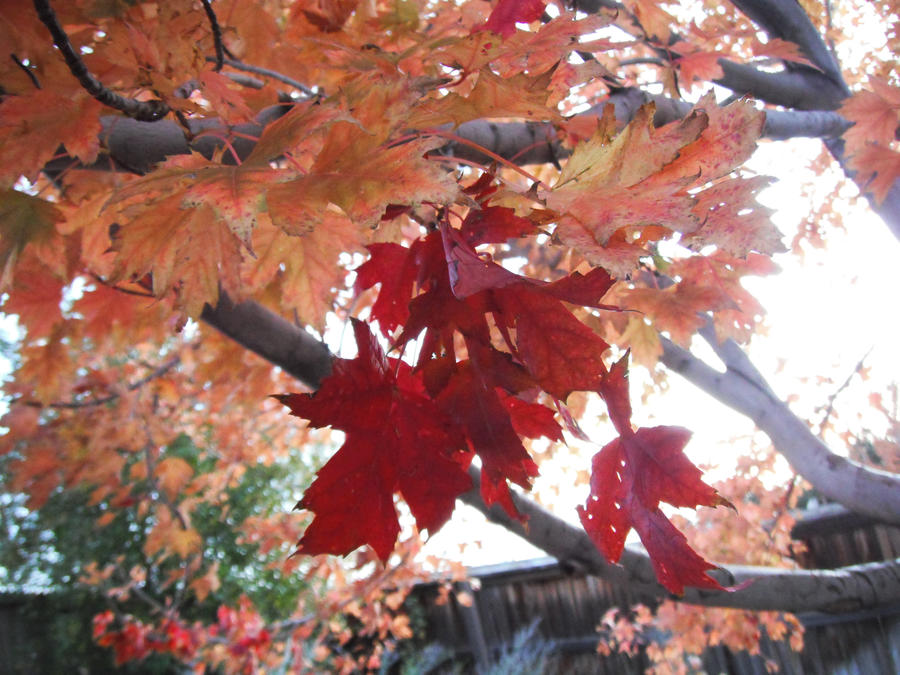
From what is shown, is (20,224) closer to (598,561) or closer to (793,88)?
(598,561)

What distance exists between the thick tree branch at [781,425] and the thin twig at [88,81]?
4.71 feet

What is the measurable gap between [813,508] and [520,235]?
442 centimetres

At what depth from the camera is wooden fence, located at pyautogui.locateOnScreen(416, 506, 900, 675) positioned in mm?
3703

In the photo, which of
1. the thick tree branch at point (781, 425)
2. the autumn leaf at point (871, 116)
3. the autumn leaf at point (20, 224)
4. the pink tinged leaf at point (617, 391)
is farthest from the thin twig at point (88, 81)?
the autumn leaf at point (871, 116)

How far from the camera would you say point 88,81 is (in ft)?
2.12

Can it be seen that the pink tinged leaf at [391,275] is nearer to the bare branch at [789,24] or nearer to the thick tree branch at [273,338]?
the thick tree branch at [273,338]

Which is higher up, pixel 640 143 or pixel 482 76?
pixel 482 76

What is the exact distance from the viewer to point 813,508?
4.04m

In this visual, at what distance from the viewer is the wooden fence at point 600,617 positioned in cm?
370

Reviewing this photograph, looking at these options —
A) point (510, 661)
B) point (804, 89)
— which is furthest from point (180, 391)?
point (510, 661)

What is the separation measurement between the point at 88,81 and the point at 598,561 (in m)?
1.42

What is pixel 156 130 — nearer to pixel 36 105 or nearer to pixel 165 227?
pixel 36 105

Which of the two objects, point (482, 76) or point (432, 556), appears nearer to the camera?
point (482, 76)

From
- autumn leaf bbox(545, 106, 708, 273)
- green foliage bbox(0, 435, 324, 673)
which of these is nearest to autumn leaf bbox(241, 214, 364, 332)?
autumn leaf bbox(545, 106, 708, 273)
